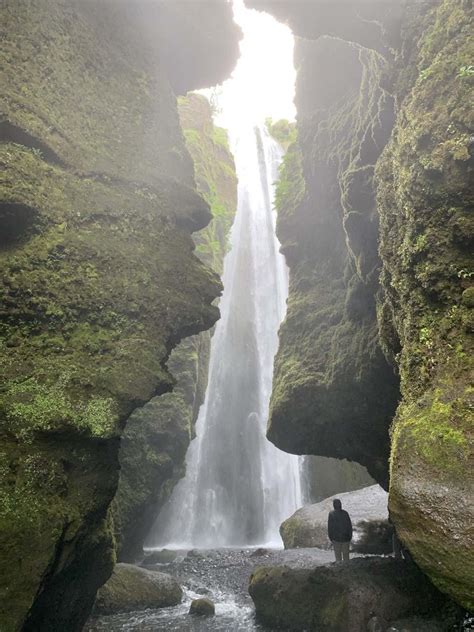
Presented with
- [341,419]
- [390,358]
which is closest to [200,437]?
[341,419]

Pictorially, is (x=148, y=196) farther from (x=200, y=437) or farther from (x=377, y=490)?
(x=200, y=437)

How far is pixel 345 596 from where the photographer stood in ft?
24.9

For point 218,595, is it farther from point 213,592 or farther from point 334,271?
point 334,271

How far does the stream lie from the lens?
859 cm

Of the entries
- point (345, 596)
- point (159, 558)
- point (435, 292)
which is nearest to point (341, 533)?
point (345, 596)

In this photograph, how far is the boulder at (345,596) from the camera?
7.31m

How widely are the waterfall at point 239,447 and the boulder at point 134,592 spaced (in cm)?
1026

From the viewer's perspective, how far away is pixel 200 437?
971 inches

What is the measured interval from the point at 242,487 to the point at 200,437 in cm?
358

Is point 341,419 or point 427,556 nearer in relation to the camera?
point 427,556

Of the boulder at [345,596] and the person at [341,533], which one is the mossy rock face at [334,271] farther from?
the boulder at [345,596]

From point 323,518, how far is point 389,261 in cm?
1079

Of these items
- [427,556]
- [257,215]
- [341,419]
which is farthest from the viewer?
[257,215]

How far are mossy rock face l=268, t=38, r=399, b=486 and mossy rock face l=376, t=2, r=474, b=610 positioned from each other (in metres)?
2.47
